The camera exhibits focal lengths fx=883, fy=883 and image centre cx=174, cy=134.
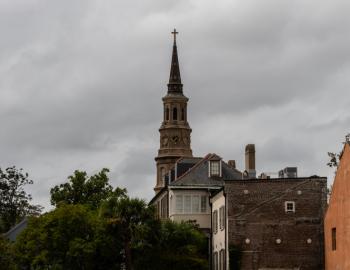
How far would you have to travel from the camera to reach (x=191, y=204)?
224 feet

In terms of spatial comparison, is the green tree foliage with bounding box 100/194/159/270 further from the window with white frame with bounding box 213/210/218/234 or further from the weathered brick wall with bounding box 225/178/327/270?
the window with white frame with bounding box 213/210/218/234

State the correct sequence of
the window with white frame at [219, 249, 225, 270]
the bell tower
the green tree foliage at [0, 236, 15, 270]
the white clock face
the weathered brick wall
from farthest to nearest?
the white clock face, the bell tower, the green tree foliage at [0, 236, 15, 270], the window with white frame at [219, 249, 225, 270], the weathered brick wall

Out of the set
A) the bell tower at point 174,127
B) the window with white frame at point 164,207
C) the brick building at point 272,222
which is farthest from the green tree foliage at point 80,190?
the bell tower at point 174,127

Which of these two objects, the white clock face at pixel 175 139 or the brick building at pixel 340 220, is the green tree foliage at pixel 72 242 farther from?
the white clock face at pixel 175 139

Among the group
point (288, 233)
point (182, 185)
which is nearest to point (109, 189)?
point (182, 185)

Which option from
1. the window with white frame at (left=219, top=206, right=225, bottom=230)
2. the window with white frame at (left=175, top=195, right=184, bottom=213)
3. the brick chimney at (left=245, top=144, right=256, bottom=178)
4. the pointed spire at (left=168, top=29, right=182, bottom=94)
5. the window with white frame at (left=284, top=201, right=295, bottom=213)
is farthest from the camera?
the pointed spire at (left=168, top=29, right=182, bottom=94)

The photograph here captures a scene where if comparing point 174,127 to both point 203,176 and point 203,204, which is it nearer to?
point 203,176

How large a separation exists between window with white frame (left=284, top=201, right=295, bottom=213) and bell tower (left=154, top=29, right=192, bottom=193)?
249ft

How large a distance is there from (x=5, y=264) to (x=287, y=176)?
22083 millimetres

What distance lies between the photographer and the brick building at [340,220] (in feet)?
168

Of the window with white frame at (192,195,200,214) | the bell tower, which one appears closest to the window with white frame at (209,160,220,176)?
the window with white frame at (192,195,200,214)

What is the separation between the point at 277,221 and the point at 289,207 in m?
1.27

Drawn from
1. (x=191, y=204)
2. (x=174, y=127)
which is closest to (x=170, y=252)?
(x=191, y=204)

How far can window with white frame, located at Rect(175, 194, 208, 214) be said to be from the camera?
67.9 metres
